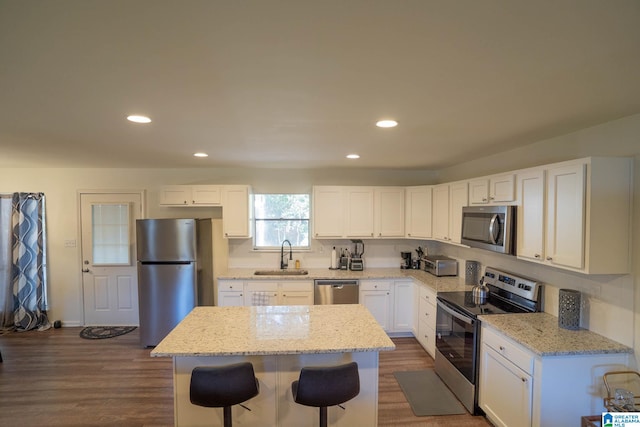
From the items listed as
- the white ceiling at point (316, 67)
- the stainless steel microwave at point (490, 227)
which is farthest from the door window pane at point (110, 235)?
the stainless steel microwave at point (490, 227)

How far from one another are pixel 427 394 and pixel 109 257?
186 inches

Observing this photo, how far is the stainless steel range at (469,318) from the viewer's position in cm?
270

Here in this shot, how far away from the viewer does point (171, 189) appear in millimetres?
4402

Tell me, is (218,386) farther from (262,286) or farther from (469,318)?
(262,286)

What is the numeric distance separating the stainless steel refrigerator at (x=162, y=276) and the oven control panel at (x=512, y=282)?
3570 mm

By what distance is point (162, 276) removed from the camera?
158 inches

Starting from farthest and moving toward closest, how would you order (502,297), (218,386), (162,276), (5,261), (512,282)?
(5,261), (162,276), (502,297), (512,282), (218,386)

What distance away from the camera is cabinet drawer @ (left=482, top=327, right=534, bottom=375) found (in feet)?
6.86

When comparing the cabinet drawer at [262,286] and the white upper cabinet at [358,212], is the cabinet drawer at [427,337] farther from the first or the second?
the cabinet drawer at [262,286]

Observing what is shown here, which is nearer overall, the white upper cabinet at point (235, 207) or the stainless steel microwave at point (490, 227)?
the stainless steel microwave at point (490, 227)

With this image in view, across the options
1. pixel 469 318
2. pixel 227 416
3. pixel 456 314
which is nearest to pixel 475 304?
pixel 456 314

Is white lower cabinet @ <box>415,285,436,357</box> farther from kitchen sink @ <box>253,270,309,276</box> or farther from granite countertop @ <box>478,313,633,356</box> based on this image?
kitchen sink @ <box>253,270,309,276</box>

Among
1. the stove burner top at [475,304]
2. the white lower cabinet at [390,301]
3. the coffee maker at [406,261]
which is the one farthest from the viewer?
the coffee maker at [406,261]

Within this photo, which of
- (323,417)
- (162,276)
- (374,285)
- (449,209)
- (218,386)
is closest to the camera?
(218,386)
